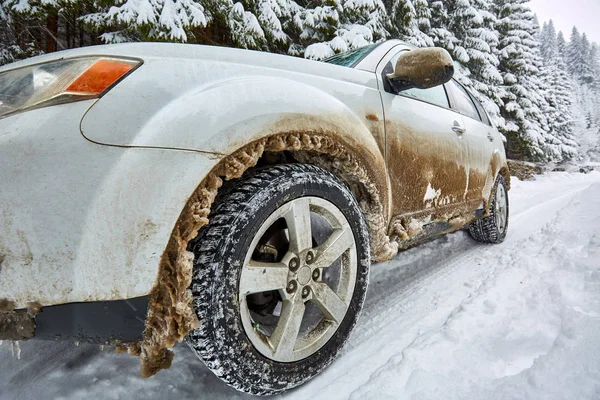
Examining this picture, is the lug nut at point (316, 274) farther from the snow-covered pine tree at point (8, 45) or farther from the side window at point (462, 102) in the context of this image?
the snow-covered pine tree at point (8, 45)

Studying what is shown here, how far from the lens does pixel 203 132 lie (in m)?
1.06

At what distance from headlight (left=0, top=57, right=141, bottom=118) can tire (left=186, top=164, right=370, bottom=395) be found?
0.51 meters

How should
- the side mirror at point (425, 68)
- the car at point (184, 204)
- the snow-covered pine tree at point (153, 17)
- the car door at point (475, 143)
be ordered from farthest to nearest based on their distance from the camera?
the snow-covered pine tree at point (153, 17) → the car door at point (475, 143) → the side mirror at point (425, 68) → the car at point (184, 204)

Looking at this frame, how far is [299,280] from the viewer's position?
1.33 metres

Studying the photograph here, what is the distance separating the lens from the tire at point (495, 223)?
3.47 meters

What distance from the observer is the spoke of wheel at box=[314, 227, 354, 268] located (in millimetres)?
1402

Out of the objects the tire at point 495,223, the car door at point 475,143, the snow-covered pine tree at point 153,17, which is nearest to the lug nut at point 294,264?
the car door at point 475,143

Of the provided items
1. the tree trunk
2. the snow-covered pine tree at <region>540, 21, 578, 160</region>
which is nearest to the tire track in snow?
the tree trunk

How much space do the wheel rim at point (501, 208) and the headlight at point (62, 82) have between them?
3631mm

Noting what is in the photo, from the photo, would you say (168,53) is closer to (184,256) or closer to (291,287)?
(184,256)

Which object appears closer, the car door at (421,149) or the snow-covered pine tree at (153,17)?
the car door at (421,149)

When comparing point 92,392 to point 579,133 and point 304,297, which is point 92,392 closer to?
point 304,297

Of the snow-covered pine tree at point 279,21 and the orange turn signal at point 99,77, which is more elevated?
the snow-covered pine tree at point 279,21

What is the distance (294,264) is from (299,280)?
7 cm
